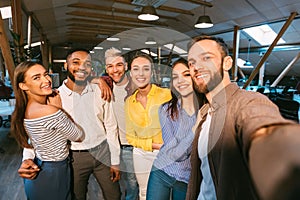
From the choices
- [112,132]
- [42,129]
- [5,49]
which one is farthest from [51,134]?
[5,49]

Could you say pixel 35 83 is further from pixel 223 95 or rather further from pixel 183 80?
pixel 223 95

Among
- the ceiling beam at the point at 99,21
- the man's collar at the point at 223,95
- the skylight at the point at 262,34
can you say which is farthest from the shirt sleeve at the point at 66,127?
the skylight at the point at 262,34

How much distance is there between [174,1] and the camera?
233 inches

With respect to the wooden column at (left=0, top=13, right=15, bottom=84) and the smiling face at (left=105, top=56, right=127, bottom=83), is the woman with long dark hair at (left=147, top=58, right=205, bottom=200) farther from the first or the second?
the wooden column at (left=0, top=13, right=15, bottom=84)

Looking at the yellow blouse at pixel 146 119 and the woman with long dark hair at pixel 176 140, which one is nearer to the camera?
the woman with long dark hair at pixel 176 140

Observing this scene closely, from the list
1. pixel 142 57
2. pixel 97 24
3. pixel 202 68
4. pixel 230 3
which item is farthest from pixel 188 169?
pixel 97 24

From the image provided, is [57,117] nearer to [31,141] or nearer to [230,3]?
[31,141]

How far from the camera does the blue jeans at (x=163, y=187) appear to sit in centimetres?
139

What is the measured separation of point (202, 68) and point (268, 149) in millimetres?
625

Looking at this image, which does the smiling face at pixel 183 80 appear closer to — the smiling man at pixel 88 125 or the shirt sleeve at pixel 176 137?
the shirt sleeve at pixel 176 137

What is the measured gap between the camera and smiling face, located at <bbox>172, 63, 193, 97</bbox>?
1.42 m

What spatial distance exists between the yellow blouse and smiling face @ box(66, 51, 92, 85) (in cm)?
39

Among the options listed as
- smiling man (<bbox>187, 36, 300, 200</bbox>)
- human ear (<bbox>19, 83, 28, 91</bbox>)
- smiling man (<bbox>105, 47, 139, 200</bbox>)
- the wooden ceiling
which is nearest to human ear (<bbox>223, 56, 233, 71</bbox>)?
smiling man (<bbox>187, 36, 300, 200</bbox>)

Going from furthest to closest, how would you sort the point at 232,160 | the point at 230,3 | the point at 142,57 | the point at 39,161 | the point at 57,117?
the point at 230,3, the point at 142,57, the point at 39,161, the point at 57,117, the point at 232,160
